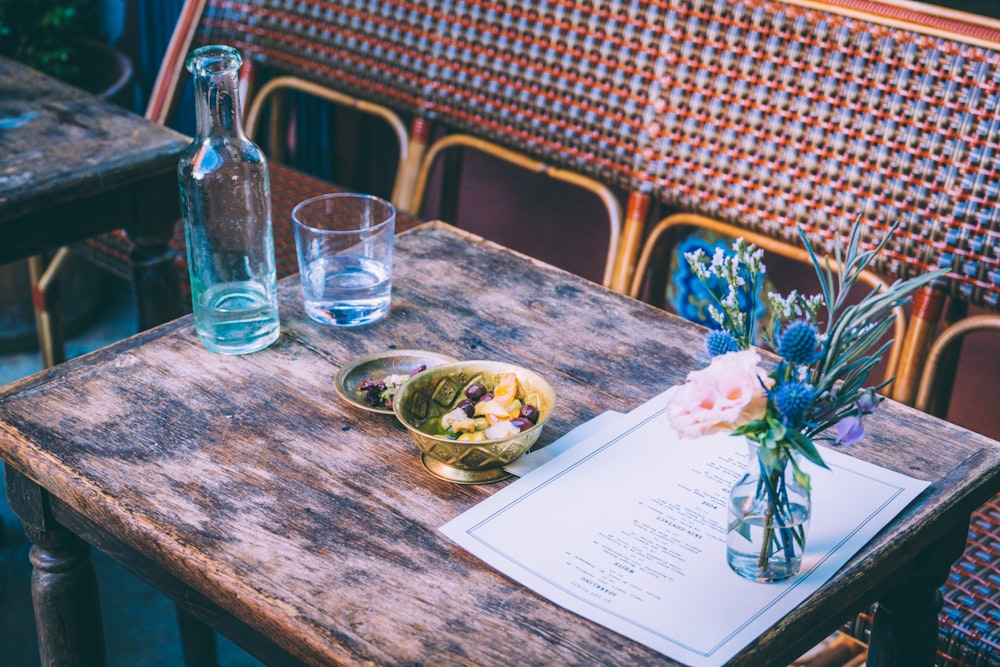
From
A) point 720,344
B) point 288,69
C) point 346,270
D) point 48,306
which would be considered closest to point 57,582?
point 346,270

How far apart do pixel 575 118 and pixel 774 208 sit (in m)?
0.41

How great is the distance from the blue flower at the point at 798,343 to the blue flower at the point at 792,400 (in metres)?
0.02

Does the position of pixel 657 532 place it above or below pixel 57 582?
above

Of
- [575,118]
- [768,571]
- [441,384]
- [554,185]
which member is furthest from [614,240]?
[768,571]

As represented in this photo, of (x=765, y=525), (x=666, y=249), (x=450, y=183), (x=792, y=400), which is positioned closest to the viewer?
(x=792, y=400)

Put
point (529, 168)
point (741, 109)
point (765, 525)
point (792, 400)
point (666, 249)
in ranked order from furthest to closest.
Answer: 1. point (529, 168)
2. point (666, 249)
3. point (741, 109)
4. point (765, 525)
5. point (792, 400)

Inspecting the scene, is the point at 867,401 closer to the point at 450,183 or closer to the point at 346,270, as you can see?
the point at 346,270

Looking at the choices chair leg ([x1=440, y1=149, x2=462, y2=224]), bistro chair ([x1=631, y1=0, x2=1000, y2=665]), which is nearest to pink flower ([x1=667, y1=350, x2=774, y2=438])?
bistro chair ([x1=631, y1=0, x2=1000, y2=665])

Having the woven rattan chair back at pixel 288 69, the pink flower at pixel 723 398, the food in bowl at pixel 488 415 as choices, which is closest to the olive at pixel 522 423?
the food in bowl at pixel 488 415

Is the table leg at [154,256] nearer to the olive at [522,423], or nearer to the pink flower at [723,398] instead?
the olive at [522,423]

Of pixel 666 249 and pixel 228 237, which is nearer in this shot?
pixel 228 237

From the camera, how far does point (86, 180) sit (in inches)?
60.6

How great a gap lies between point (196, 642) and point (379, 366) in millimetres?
675

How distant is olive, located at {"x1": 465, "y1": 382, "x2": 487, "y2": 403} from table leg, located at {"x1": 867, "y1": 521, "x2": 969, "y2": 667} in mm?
442
